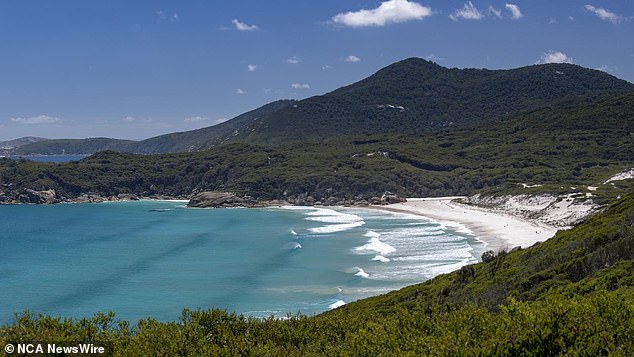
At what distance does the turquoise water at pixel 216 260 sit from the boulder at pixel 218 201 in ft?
64.2

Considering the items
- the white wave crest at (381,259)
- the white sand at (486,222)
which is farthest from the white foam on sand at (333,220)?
the white wave crest at (381,259)

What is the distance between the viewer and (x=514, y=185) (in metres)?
124

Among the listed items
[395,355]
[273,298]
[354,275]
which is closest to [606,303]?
[395,355]

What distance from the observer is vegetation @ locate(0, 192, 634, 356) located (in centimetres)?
1459

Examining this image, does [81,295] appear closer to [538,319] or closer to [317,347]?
[317,347]

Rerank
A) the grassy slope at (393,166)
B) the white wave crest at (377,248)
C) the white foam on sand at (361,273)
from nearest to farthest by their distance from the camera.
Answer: the white foam on sand at (361,273)
the white wave crest at (377,248)
the grassy slope at (393,166)

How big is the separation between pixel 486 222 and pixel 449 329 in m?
80.2

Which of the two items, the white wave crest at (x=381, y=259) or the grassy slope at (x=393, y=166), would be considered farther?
the grassy slope at (x=393, y=166)

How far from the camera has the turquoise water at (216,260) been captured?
50344mm

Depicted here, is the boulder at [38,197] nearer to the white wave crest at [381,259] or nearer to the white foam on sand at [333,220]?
the white foam on sand at [333,220]

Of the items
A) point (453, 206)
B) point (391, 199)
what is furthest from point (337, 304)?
point (391, 199)

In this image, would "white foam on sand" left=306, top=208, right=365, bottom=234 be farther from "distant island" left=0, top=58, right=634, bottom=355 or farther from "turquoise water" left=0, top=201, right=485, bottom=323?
"distant island" left=0, top=58, right=634, bottom=355

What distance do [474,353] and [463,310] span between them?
13.2ft

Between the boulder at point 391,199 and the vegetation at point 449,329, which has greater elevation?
the vegetation at point 449,329
